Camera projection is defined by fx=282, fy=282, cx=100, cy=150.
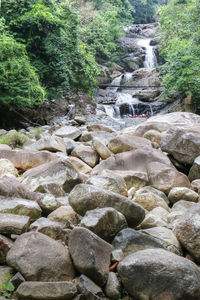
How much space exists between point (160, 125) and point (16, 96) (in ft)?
16.6

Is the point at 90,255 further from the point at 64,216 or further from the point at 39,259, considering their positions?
the point at 64,216

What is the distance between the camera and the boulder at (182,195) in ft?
12.6

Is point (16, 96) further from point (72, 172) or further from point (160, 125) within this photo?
point (72, 172)

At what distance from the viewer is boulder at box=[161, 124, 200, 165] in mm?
4969

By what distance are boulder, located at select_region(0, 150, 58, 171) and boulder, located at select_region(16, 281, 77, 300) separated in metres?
3.31

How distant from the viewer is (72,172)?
4062mm

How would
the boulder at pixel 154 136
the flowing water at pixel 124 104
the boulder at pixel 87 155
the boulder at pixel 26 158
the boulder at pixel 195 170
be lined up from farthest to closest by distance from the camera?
1. the flowing water at pixel 124 104
2. the boulder at pixel 154 136
3. the boulder at pixel 87 155
4. the boulder at pixel 26 158
5. the boulder at pixel 195 170

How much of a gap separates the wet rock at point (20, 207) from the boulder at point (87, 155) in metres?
A: 2.89

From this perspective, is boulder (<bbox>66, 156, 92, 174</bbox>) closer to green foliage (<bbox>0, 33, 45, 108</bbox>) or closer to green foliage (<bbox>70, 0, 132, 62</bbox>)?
green foliage (<bbox>0, 33, 45, 108</bbox>)

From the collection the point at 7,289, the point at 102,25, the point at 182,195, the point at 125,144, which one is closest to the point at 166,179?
the point at 182,195

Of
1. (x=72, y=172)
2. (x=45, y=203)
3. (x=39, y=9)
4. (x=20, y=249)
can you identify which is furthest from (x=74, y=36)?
(x=20, y=249)

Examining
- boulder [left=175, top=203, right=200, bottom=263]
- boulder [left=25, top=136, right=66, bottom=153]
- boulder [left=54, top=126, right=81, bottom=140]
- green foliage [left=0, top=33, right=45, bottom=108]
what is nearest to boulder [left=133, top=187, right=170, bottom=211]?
boulder [left=175, top=203, right=200, bottom=263]

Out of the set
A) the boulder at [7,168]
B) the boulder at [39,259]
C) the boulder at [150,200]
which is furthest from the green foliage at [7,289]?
the boulder at [7,168]

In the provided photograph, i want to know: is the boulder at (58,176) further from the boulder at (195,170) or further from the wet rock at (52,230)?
the boulder at (195,170)
